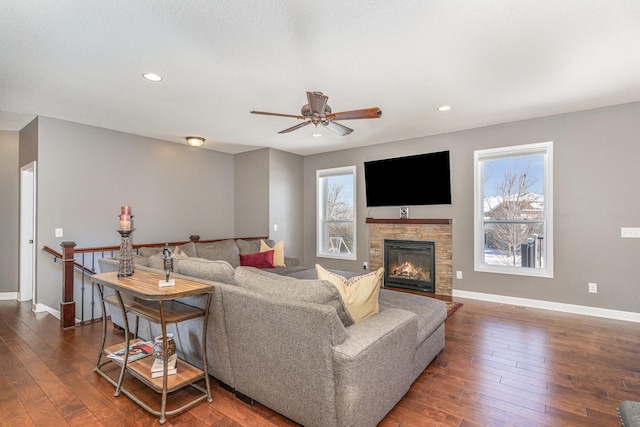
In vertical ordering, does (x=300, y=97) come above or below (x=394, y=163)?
above

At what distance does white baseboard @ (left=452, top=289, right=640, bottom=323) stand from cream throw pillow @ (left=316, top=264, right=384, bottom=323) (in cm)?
330

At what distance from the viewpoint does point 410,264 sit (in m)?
5.60

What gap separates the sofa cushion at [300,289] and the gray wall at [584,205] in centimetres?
370

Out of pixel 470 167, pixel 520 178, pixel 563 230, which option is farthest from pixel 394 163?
pixel 563 230

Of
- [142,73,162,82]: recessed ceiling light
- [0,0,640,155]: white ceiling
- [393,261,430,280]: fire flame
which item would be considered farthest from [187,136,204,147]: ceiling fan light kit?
[393,261,430,280]: fire flame

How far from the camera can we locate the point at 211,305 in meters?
2.29

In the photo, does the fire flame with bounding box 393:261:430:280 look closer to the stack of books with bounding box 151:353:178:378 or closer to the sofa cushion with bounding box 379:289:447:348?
the sofa cushion with bounding box 379:289:447:348

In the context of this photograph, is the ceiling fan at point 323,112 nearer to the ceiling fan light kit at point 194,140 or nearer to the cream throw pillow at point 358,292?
the cream throw pillow at point 358,292

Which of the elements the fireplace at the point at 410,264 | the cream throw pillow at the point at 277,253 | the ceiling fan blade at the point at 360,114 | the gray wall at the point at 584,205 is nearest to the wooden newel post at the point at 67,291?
the cream throw pillow at the point at 277,253

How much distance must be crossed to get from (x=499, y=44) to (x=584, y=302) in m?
3.55

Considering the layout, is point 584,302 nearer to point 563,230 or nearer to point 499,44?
point 563,230

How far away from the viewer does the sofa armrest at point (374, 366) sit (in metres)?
1.67

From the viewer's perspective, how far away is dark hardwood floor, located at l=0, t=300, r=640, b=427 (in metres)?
2.07

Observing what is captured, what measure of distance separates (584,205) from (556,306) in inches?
53.8
